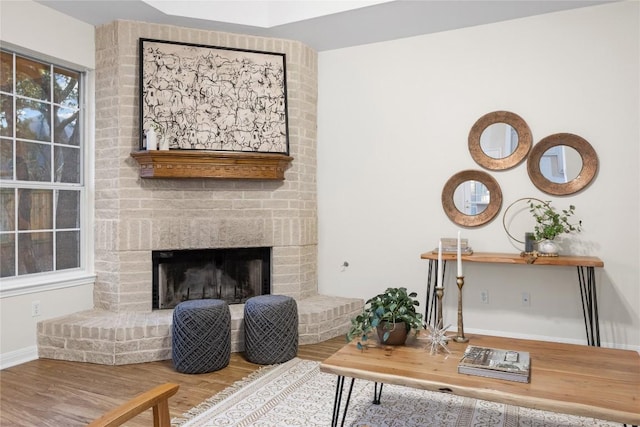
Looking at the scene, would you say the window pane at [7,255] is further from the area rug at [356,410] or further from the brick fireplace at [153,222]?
the area rug at [356,410]

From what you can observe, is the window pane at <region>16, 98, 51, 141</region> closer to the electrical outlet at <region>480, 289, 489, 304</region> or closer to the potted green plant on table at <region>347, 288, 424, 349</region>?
the potted green plant on table at <region>347, 288, 424, 349</region>

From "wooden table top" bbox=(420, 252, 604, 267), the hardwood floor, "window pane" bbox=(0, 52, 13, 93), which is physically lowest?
the hardwood floor

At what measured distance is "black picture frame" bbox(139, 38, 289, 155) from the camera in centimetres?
389

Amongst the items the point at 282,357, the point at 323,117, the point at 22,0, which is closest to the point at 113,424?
the point at 282,357

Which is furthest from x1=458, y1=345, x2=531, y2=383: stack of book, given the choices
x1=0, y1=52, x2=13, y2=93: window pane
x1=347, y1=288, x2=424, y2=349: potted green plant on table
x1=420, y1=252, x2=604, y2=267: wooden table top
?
x1=0, y1=52, x2=13, y2=93: window pane

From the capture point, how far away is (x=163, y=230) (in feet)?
13.1

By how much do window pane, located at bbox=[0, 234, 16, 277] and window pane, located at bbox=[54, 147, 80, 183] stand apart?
0.62 meters

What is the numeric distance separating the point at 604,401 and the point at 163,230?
134 inches

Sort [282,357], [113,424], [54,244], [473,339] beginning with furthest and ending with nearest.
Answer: [54,244], [282,357], [473,339], [113,424]

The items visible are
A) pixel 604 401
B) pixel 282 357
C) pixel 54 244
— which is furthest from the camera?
pixel 54 244

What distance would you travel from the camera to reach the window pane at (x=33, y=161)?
355 cm

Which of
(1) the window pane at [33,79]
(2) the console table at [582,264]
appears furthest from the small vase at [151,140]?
(2) the console table at [582,264]

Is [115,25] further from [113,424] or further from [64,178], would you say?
[113,424]

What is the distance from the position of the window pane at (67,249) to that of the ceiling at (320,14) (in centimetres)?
184
